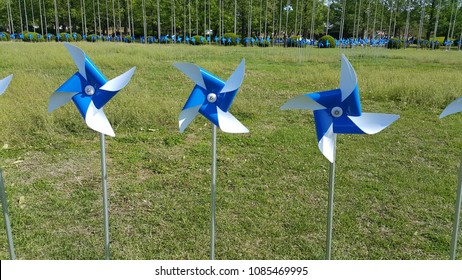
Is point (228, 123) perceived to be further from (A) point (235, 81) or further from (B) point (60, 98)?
(B) point (60, 98)

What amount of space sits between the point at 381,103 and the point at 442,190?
440cm

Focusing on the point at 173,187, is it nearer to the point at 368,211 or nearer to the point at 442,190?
the point at 368,211

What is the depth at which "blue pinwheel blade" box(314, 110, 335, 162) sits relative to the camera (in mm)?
2256

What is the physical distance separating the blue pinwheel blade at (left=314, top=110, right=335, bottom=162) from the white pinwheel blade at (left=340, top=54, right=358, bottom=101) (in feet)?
0.57

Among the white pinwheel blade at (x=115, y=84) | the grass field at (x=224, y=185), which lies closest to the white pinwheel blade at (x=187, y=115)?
the white pinwheel blade at (x=115, y=84)

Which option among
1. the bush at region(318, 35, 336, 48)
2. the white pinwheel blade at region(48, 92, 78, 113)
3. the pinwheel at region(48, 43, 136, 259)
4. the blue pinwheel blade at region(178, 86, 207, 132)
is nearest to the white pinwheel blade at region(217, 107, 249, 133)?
the blue pinwheel blade at region(178, 86, 207, 132)

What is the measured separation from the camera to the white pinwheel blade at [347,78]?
6.90 feet

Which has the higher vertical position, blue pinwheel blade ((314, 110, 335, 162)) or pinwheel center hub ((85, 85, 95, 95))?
pinwheel center hub ((85, 85, 95, 95))

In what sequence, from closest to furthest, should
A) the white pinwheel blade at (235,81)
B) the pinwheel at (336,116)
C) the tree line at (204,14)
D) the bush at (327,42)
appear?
the pinwheel at (336,116) < the white pinwheel blade at (235,81) < the bush at (327,42) < the tree line at (204,14)

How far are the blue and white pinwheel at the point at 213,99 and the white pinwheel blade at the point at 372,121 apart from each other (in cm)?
61

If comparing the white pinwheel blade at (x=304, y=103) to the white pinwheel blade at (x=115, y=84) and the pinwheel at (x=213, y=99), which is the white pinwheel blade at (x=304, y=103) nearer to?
the pinwheel at (x=213, y=99)

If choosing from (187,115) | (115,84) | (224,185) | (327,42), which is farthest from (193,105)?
(327,42)

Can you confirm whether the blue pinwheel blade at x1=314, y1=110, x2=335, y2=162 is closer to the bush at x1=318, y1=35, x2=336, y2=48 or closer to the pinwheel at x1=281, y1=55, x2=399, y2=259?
the pinwheel at x1=281, y1=55, x2=399, y2=259

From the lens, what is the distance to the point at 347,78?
211 centimetres
